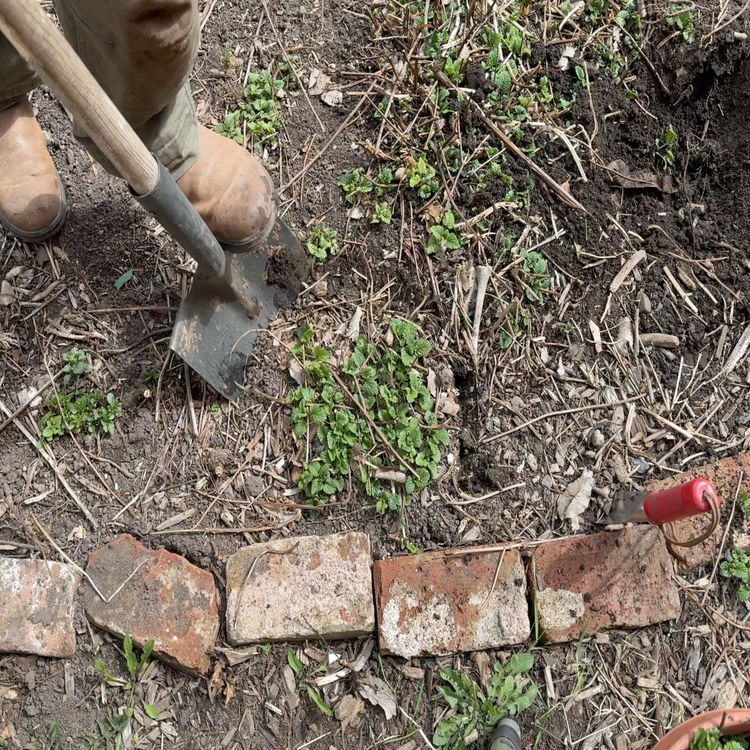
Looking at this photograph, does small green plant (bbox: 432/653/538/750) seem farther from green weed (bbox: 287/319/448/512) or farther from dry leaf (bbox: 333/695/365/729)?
green weed (bbox: 287/319/448/512)

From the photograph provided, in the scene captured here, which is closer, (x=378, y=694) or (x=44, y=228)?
(x=378, y=694)

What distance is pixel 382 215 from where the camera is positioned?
217 cm

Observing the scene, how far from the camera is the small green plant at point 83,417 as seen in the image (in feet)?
6.68

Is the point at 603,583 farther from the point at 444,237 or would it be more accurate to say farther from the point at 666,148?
the point at 666,148

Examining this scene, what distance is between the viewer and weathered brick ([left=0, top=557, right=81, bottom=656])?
185cm

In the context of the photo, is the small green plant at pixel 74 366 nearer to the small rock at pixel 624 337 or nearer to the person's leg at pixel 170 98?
the person's leg at pixel 170 98

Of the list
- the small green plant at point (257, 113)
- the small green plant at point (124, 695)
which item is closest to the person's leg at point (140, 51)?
the small green plant at point (257, 113)

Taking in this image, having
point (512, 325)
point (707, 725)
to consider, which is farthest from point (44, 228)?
point (707, 725)

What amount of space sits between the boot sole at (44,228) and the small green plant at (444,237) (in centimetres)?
116

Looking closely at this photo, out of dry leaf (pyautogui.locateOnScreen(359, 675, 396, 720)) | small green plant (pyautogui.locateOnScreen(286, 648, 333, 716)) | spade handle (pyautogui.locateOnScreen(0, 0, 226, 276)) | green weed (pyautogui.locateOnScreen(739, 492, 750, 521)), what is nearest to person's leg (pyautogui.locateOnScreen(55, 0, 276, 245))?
spade handle (pyautogui.locateOnScreen(0, 0, 226, 276))

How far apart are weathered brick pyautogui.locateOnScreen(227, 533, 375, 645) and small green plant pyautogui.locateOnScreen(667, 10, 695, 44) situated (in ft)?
6.44

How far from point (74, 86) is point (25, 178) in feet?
3.63

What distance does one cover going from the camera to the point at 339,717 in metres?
1.83

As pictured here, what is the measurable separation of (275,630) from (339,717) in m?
0.29
